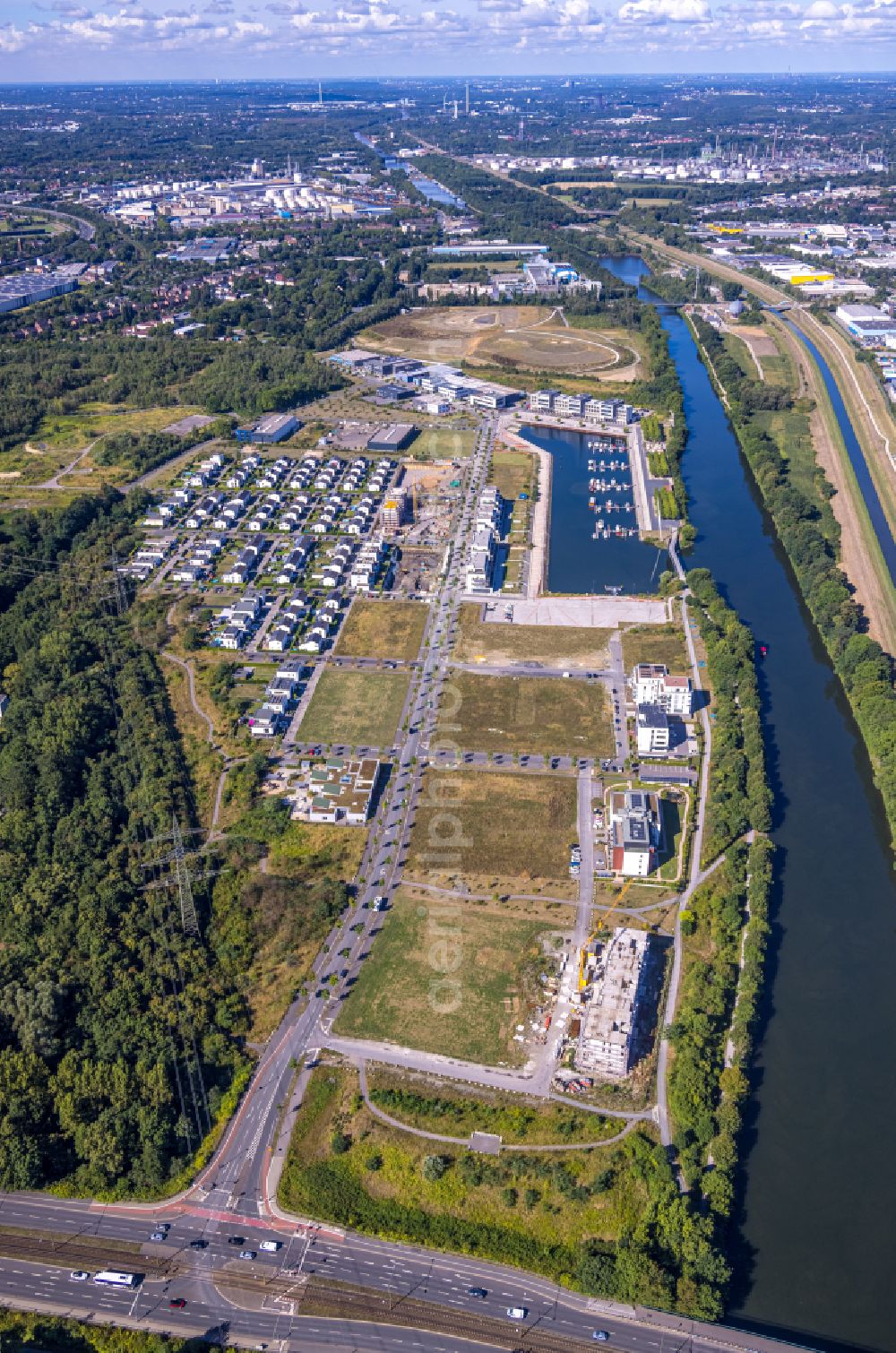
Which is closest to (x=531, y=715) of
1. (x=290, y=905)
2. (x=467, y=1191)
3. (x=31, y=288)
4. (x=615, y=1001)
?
(x=290, y=905)

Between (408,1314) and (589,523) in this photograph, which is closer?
(408,1314)

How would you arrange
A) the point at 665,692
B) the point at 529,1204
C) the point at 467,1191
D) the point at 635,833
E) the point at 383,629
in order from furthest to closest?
the point at 383,629, the point at 665,692, the point at 635,833, the point at 467,1191, the point at 529,1204

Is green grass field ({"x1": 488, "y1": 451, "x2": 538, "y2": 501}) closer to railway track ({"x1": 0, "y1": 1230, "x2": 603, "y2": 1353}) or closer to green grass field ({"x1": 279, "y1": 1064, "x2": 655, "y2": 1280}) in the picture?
green grass field ({"x1": 279, "y1": 1064, "x2": 655, "y2": 1280})

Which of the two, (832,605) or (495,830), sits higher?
(832,605)

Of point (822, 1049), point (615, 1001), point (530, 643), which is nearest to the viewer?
point (615, 1001)

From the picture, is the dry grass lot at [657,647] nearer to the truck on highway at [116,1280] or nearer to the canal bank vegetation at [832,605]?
the canal bank vegetation at [832,605]

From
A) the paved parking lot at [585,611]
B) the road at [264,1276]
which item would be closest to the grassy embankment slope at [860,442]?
the paved parking lot at [585,611]

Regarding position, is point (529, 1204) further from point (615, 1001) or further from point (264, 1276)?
point (264, 1276)
